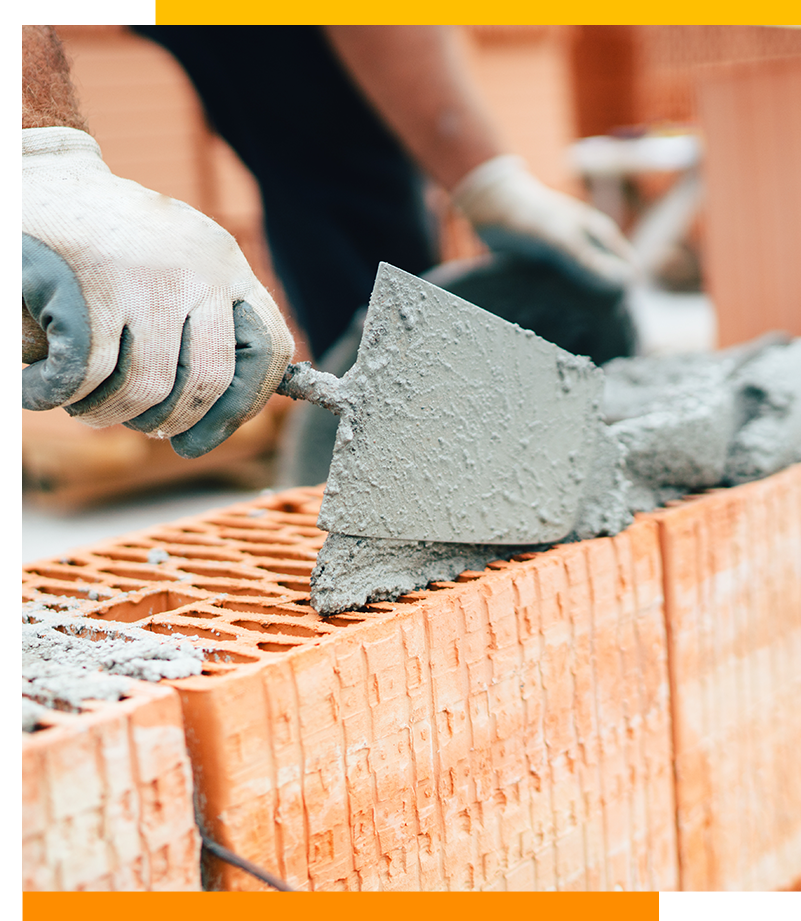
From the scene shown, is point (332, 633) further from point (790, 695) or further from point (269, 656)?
point (790, 695)

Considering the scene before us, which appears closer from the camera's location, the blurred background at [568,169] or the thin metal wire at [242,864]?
the thin metal wire at [242,864]

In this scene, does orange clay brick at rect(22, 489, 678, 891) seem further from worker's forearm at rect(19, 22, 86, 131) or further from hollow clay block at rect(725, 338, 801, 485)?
worker's forearm at rect(19, 22, 86, 131)

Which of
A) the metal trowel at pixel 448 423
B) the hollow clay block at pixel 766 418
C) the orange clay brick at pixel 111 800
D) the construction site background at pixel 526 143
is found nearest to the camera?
the orange clay brick at pixel 111 800

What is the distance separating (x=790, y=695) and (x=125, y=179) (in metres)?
1.16

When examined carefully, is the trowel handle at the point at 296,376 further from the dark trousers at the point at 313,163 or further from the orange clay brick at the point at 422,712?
the dark trousers at the point at 313,163

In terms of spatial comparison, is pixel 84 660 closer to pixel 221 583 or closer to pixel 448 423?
pixel 221 583

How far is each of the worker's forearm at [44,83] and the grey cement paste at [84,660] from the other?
0.51m

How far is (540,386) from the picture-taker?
1.02 metres

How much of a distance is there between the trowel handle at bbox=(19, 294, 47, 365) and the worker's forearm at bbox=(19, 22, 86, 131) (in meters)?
0.21

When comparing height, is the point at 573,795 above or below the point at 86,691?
below

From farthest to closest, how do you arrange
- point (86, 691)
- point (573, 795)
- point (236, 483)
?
point (236, 483), point (573, 795), point (86, 691)

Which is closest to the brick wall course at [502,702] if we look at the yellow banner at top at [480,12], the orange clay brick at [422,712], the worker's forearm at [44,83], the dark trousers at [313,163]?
the orange clay brick at [422,712]

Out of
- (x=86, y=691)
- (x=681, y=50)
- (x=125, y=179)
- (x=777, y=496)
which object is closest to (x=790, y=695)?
(x=777, y=496)

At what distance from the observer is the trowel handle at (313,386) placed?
86cm
